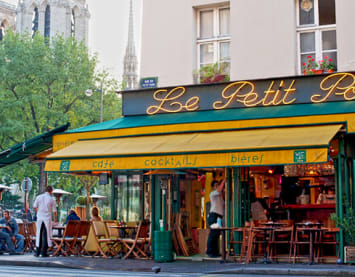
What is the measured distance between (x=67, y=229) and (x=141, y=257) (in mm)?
1976

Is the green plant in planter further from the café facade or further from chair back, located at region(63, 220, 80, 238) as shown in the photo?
chair back, located at region(63, 220, 80, 238)

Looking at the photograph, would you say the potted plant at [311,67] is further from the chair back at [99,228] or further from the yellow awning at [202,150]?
the chair back at [99,228]

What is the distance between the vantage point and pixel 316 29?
15.4 meters

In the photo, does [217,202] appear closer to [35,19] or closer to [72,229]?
[72,229]

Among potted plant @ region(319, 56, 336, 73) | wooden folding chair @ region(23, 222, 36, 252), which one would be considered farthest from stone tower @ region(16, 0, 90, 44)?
potted plant @ region(319, 56, 336, 73)

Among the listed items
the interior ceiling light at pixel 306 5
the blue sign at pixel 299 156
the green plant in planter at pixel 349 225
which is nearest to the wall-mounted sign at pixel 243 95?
the interior ceiling light at pixel 306 5

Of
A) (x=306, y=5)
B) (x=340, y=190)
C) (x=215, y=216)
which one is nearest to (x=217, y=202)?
(x=215, y=216)

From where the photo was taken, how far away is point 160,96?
16.1 meters

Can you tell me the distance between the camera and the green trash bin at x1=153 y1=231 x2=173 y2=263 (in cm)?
1449

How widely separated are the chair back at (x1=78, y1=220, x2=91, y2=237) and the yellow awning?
2.02m

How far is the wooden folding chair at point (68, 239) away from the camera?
52.3 feet

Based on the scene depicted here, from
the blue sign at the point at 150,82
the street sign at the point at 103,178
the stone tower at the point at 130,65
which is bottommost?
the street sign at the point at 103,178

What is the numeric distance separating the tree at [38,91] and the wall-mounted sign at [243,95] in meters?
23.5

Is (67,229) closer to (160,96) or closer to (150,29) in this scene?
(160,96)
